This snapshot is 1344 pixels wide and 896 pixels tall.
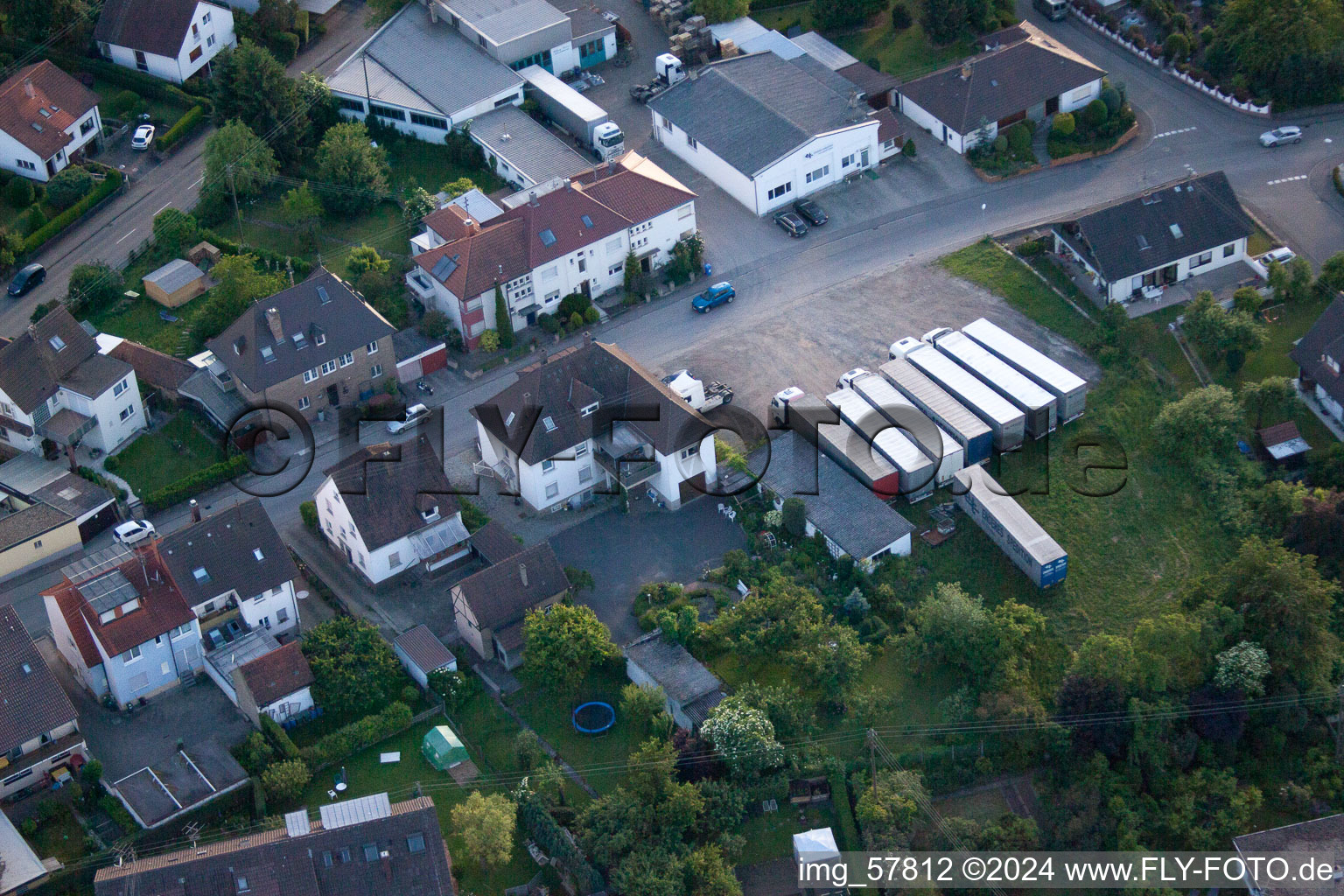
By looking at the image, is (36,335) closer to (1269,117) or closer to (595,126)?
(595,126)

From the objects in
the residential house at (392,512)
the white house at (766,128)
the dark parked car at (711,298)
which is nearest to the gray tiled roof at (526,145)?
the white house at (766,128)

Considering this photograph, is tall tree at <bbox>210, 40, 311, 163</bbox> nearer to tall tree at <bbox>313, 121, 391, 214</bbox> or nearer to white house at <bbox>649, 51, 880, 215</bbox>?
tall tree at <bbox>313, 121, 391, 214</bbox>

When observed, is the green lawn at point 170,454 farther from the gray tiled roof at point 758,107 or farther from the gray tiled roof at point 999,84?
the gray tiled roof at point 999,84

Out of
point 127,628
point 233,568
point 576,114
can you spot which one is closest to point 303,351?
point 233,568

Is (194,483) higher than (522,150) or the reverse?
the reverse

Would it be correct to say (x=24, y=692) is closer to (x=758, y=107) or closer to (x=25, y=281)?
(x=25, y=281)

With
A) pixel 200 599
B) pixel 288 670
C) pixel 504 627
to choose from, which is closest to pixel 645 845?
pixel 504 627

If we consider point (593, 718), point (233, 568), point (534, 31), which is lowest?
point (593, 718)
